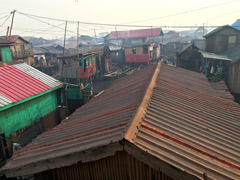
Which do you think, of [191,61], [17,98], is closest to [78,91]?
[17,98]

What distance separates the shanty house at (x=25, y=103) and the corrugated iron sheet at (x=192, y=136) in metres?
6.61

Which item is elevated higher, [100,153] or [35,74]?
[35,74]

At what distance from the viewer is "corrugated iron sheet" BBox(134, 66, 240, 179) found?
3.31m

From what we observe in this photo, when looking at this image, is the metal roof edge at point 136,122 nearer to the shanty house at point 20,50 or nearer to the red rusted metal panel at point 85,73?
the red rusted metal panel at point 85,73

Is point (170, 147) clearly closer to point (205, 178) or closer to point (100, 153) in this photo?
point (205, 178)

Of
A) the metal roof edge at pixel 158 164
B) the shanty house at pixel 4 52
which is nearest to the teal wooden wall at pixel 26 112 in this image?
the shanty house at pixel 4 52

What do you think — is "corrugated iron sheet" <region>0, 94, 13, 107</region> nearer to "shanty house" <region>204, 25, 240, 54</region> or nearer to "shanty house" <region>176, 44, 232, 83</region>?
"shanty house" <region>176, 44, 232, 83</region>

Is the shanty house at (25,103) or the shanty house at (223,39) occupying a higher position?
the shanty house at (223,39)

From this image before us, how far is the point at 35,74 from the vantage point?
11.8 m

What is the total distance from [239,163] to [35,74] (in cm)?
1129

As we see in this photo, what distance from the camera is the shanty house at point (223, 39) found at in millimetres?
25150

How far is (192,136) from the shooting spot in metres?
4.26

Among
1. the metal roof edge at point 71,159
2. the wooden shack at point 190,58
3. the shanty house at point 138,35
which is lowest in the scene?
the metal roof edge at point 71,159

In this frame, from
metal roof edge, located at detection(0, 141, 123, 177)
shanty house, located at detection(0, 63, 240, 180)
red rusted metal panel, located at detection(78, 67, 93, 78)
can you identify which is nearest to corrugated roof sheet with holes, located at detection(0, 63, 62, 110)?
shanty house, located at detection(0, 63, 240, 180)
